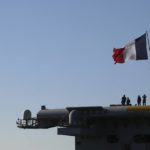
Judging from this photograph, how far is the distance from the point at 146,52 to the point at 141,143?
26.1ft

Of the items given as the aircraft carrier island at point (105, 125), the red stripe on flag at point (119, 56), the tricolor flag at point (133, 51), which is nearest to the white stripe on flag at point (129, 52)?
the tricolor flag at point (133, 51)

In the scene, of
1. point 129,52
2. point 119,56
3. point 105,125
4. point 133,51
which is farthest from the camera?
point 105,125

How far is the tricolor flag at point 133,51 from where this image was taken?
4025cm

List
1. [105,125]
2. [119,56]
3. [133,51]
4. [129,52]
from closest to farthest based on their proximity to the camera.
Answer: [133,51] < [129,52] < [119,56] < [105,125]

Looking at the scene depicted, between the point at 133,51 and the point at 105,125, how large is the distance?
25.2 ft

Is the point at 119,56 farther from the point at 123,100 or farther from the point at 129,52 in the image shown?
the point at 123,100

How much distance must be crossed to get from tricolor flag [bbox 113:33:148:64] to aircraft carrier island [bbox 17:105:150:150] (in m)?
4.11

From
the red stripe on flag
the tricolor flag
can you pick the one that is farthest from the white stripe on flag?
the red stripe on flag

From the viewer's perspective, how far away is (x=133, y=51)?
40.8 m

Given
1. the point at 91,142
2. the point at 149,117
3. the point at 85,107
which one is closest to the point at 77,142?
the point at 91,142

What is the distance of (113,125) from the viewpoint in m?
44.0

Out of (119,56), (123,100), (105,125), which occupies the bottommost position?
(105,125)

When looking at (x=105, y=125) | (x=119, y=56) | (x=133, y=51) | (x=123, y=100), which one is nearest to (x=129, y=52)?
(x=133, y=51)

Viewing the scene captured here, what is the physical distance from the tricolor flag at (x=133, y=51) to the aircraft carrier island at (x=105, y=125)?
411cm
